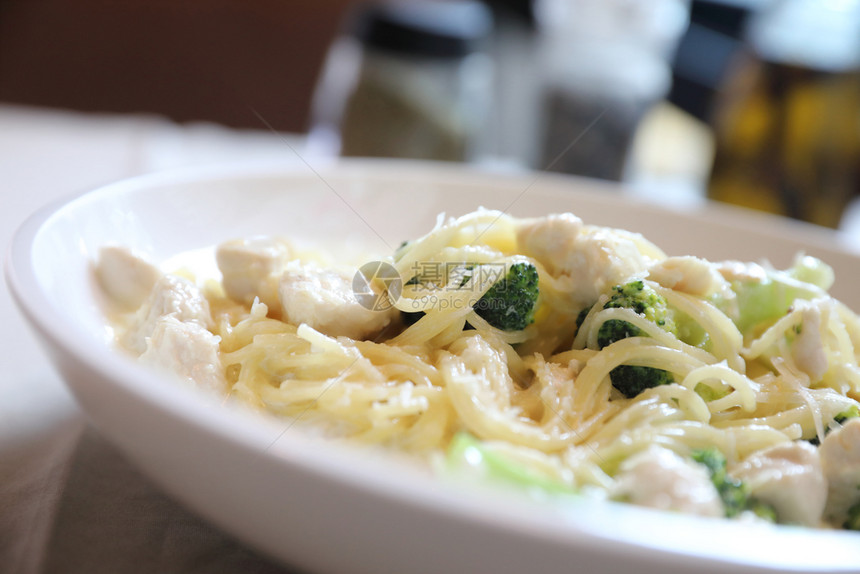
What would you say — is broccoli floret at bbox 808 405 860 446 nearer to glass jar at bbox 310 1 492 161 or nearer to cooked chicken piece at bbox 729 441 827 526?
cooked chicken piece at bbox 729 441 827 526

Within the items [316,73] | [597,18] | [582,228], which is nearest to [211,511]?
[582,228]

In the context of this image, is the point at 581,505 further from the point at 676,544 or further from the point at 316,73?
the point at 316,73

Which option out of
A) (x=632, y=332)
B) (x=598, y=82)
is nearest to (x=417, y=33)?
(x=598, y=82)

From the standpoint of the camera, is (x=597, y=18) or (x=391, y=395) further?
(x=597, y=18)

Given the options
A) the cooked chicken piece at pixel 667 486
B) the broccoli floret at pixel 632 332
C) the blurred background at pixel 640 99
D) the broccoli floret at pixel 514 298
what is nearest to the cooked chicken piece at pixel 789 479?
the cooked chicken piece at pixel 667 486

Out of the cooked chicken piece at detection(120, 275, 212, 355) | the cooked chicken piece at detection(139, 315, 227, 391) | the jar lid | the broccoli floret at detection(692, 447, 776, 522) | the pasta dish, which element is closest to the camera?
the broccoli floret at detection(692, 447, 776, 522)

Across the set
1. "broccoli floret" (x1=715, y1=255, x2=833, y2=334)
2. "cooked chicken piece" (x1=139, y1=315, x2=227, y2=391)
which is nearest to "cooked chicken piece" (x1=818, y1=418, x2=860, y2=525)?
"broccoli floret" (x1=715, y1=255, x2=833, y2=334)

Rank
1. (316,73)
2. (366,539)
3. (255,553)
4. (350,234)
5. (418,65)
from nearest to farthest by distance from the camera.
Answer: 1. (366,539)
2. (255,553)
3. (350,234)
4. (418,65)
5. (316,73)

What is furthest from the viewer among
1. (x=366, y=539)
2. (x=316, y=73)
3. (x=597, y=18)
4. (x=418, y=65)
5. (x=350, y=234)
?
(x=316, y=73)

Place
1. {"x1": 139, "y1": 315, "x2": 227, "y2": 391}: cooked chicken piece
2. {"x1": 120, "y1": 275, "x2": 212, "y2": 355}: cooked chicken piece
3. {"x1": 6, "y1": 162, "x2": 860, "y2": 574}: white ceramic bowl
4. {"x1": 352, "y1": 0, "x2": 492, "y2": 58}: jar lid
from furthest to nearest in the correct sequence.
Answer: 1. {"x1": 352, "y1": 0, "x2": 492, "y2": 58}: jar lid
2. {"x1": 120, "y1": 275, "x2": 212, "y2": 355}: cooked chicken piece
3. {"x1": 139, "y1": 315, "x2": 227, "y2": 391}: cooked chicken piece
4. {"x1": 6, "y1": 162, "x2": 860, "y2": 574}: white ceramic bowl
